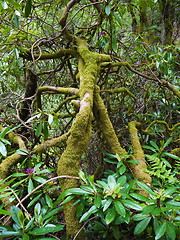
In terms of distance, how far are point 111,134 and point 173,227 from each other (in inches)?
28.5

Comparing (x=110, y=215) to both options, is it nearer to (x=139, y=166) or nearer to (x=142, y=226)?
(x=142, y=226)

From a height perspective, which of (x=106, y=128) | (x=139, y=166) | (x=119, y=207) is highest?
(x=106, y=128)

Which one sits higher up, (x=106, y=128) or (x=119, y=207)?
(x=106, y=128)

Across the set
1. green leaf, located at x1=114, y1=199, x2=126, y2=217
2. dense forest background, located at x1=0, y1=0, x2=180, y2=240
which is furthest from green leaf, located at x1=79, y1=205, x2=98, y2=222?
green leaf, located at x1=114, y1=199, x2=126, y2=217

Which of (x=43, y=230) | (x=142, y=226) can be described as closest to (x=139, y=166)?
(x=142, y=226)

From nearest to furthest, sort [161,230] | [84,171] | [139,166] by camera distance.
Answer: [161,230]
[84,171]
[139,166]

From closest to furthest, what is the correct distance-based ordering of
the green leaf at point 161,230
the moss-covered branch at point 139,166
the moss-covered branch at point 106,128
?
the green leaf at point 161,230 → the moss-covered branch at point 139,166 → the moss-covered branch at point 106,128

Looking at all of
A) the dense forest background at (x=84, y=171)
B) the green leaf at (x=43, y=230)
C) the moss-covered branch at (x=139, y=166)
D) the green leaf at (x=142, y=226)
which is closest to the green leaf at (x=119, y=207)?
the dense forest background at (x=84, y=171)

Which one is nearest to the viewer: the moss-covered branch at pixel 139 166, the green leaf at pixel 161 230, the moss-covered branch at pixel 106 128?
the green leaf at pixel 161 230

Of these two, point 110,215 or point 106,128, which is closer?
point 110,215

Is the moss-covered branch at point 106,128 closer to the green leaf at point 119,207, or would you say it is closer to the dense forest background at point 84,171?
the dense forest background at point 84,171

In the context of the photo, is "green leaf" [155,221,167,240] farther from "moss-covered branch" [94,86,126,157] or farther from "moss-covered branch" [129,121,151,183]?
"moss-covered branch" [94,86,126,157]

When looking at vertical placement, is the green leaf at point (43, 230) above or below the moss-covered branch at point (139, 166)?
above

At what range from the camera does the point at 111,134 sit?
4.47ft
